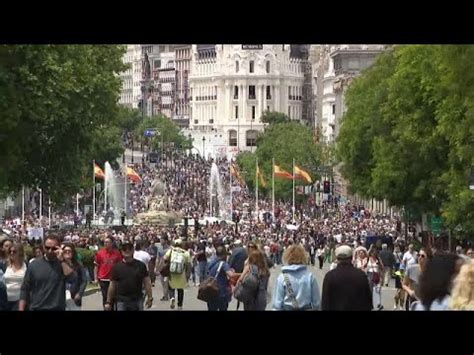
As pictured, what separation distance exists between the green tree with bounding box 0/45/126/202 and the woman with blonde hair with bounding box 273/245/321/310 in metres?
27.1

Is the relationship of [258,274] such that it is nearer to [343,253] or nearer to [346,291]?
[343,253]

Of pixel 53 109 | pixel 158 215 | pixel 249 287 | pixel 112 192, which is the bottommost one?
pixel 249 287

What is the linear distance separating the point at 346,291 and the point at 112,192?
103480 millimetres

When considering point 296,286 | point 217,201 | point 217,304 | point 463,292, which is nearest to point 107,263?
point 217,304

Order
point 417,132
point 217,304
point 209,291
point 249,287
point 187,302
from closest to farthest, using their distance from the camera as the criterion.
Answer: point 249,287 → point 209,291 → point 217,304 → point 187,302 → point 417,132

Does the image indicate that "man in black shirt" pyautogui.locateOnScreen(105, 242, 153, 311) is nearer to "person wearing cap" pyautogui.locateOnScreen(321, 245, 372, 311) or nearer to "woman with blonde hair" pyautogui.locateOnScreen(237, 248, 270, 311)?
"woman with blonde hair" pyautogui.locateOnScreen(237, 248, 270, 311)

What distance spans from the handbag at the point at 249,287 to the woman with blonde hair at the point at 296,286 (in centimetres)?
374

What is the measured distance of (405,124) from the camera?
64562mm

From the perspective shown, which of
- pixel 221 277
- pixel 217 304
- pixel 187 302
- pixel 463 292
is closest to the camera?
pixel 463 292

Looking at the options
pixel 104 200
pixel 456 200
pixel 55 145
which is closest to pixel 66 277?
pixel 456 200

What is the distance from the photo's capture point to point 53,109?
2130 inches

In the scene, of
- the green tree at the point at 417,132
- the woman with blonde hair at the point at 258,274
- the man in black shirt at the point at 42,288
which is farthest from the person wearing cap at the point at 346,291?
the green tree at the point at 417,132
